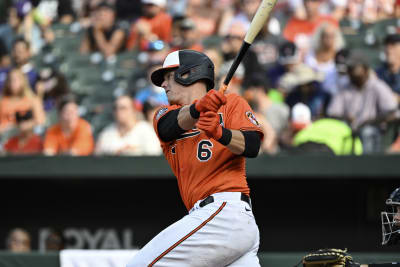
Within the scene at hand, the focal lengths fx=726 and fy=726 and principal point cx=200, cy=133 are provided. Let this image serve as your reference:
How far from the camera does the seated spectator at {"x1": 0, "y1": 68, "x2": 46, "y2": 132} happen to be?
8328 millimetres

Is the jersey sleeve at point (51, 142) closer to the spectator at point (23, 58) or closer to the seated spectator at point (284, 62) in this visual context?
the spectator at point (23, 58)

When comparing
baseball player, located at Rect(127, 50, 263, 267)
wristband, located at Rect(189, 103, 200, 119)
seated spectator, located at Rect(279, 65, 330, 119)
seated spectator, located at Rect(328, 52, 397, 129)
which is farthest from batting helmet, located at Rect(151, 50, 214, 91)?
seated spectator, located at Rect(279, 65, 330, 119)

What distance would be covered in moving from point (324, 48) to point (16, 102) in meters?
3.62

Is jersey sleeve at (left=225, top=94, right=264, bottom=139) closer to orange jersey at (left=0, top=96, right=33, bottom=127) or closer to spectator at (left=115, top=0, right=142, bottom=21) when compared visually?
orange jersey at (left=0, top=96, right=33, bottom=127)

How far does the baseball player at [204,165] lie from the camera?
3.57 metres

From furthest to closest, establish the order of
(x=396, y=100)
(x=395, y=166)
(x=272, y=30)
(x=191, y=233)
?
1. (x=272, y=30)
2. (x=396, y=100)
3. (x=395, y=166)
4. (x=191, y=233)

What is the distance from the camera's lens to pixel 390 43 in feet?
26.2

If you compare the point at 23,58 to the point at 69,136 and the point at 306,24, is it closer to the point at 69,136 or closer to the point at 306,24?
the point at 69,136

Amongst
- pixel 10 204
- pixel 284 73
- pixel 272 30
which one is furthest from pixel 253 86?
pixel 10 204

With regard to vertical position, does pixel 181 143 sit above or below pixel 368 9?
below

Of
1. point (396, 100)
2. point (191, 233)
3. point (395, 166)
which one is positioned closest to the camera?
point (191, 233)

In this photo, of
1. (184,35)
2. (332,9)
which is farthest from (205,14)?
(332,9)

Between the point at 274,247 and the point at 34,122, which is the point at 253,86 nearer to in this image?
the point at 274,247

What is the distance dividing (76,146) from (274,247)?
2.39 meters
